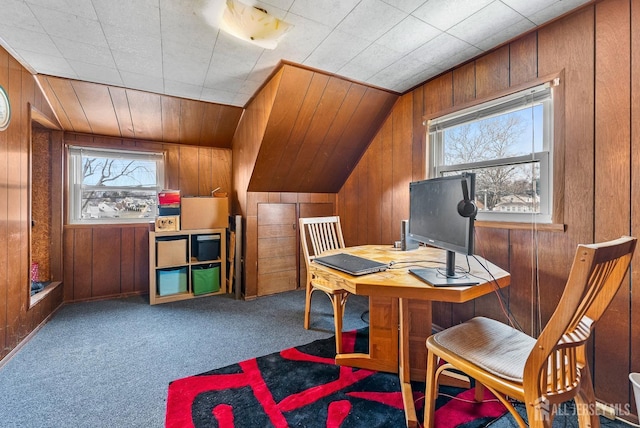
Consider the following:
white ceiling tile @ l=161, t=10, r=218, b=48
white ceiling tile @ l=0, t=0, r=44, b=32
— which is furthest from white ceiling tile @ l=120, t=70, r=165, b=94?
white ceiling tile @ l=161, t=10, r=218, b=48

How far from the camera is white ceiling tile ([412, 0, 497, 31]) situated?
60.7 inches

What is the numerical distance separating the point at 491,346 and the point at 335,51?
2077 mm

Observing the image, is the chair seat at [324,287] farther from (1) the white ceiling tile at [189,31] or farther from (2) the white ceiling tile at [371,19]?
(1) the white ceiling tile at [189,31]

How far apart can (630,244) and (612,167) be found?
777 mm

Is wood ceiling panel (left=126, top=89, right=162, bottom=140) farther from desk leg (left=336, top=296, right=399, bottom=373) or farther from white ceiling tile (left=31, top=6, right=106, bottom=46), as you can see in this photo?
desk leg (left=336, top=296, right=399, bottom=373)

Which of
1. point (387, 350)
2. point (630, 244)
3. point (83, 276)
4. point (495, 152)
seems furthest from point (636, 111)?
point (83, 276)

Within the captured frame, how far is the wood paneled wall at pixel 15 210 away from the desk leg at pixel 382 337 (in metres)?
2.50

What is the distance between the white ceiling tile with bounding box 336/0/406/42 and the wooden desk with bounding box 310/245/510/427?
1.49 meters

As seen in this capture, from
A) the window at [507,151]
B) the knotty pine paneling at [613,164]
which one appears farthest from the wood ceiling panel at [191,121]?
the knotty pine paneling at [613,164]

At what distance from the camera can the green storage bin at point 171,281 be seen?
3.13 meters

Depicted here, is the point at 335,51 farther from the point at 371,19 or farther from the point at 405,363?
the point at 405,363

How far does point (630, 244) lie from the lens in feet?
3.12

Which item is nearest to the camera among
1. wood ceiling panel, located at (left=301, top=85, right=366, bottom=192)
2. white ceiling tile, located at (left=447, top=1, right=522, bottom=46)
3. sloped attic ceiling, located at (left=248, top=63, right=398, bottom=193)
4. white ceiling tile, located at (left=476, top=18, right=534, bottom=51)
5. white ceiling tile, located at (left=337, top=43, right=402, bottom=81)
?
white ceiling tile, located at (left=447, top=1, right=522, bottom=46)

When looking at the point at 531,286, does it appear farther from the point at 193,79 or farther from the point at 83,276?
the point at 83,276
